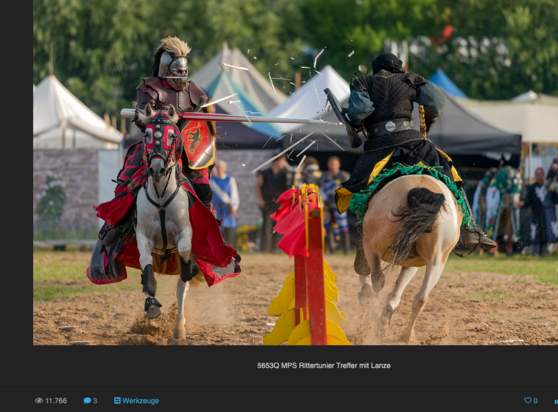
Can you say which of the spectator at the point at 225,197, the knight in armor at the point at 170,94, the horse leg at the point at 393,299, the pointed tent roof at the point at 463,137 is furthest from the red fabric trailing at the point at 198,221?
the spectator at the point at 225,197

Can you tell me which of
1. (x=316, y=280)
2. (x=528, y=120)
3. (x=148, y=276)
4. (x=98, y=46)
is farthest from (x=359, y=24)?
(x=316, y=280)

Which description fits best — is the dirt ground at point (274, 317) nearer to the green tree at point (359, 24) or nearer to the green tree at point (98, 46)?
the green tree at point (98, 46)

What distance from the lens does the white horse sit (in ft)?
15.1

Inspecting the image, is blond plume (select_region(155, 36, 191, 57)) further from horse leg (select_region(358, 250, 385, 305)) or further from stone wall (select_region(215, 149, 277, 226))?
stone wall (select_region(215, 149, 277, 226))

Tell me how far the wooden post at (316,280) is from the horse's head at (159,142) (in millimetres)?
1286

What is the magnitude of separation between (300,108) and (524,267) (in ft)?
15.9

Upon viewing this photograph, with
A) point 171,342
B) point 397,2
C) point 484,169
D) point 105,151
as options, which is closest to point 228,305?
point 171,342

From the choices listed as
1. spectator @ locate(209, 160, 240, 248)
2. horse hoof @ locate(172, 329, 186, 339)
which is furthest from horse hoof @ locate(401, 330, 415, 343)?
spectator @ locate(209, 160, 240, 248)

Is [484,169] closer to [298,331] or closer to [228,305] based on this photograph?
[228,305]

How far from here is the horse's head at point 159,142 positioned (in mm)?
4461

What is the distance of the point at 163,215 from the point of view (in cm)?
482

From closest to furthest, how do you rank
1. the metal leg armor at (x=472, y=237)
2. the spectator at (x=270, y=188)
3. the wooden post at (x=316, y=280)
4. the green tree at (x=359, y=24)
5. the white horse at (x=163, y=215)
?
1. the wooden post at (x=316, y=280)
2. the white horse at (x=163, y=215)
3. the metal leg armor at (x=472, y=237)
4. the spectator at (x=270, y=188)
5. the green tree at (x=359, y=24)

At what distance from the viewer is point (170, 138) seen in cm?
455

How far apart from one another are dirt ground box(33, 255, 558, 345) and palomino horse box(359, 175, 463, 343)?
454 millimetres
